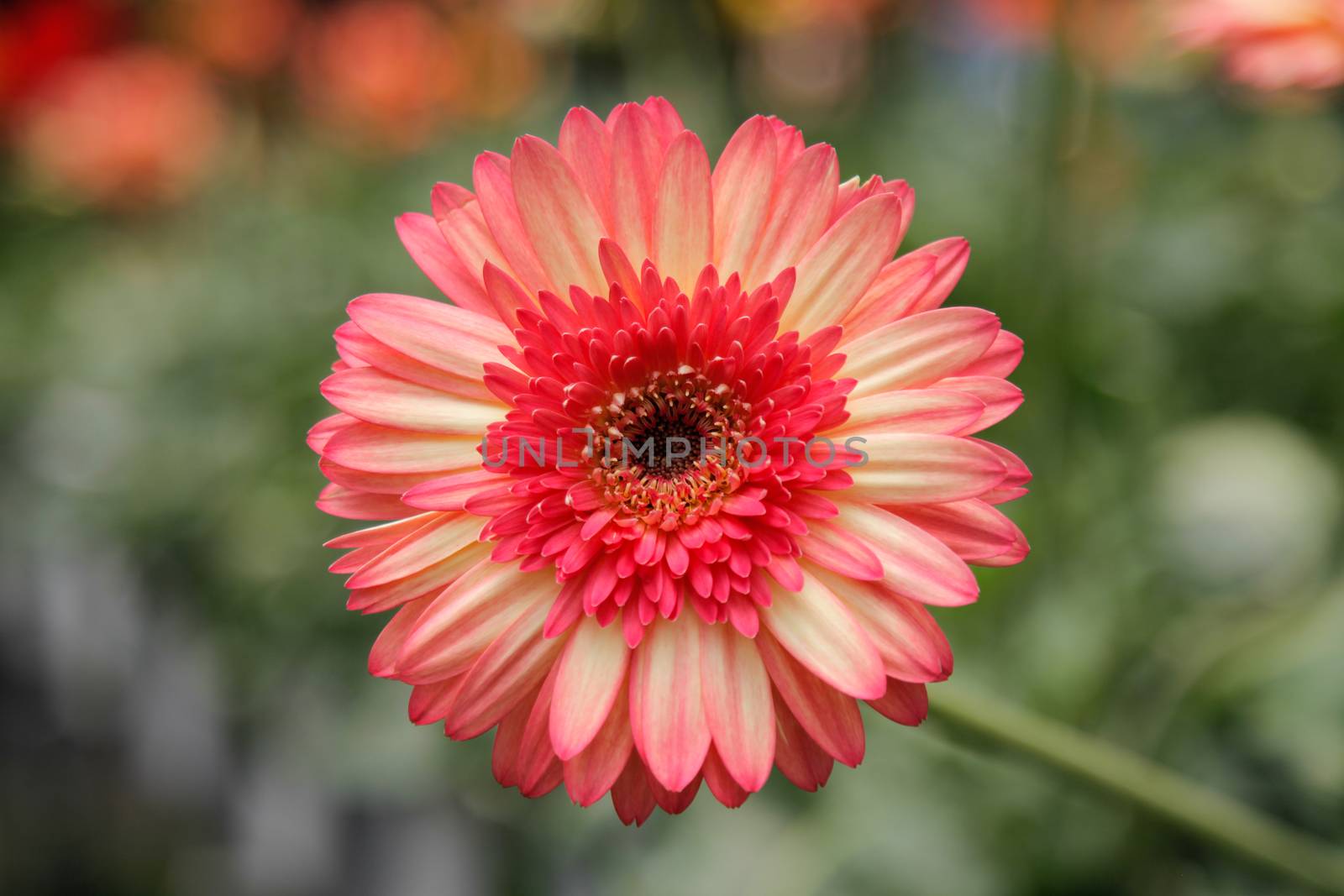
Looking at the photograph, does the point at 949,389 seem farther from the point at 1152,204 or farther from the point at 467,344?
the point at 1152,204

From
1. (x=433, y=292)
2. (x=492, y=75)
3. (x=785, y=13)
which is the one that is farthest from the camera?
(x=492, y=75)

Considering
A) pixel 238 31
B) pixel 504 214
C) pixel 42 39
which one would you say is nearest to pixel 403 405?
pixel 504 214

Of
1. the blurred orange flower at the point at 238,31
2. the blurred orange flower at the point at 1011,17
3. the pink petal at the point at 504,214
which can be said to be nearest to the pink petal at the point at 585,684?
the pink petal at the point at 504,214

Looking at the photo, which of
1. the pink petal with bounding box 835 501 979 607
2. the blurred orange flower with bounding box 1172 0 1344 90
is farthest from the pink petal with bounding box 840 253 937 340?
the blurred orange flower with bounding box 1172 0 1344 90

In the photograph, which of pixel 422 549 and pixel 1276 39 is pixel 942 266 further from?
pixel 1276 39

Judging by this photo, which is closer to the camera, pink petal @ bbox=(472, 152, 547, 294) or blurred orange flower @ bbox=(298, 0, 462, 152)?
pink petal @ bbox=(472, 152, 547, 294)

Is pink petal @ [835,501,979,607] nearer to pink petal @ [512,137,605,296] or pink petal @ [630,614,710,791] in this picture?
pink petal @ [630,614,710,791]
